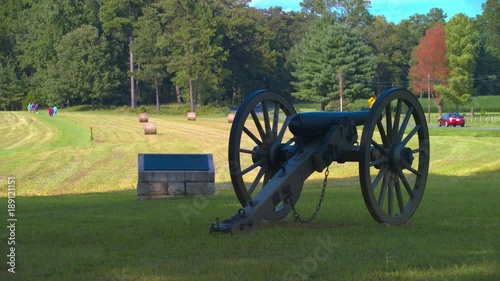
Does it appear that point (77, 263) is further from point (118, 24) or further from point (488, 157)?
point (118, 24)

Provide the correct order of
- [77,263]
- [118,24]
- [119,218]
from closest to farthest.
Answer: [77,263]
[119,218]
[118,24]

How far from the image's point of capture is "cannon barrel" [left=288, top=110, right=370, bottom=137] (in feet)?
32.2

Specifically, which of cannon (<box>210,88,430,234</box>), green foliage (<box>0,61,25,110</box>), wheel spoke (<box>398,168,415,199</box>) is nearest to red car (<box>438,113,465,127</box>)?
cannon (<box>210,88,430,234</box>)

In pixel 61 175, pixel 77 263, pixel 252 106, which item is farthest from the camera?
pixel 61 175

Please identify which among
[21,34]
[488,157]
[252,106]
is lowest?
[488,157]

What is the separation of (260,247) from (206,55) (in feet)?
303

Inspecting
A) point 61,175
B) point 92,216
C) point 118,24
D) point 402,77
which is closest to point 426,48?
point 402,77

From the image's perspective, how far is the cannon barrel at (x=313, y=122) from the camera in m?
9.80

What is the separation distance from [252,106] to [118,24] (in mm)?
104720

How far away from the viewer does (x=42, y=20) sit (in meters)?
116

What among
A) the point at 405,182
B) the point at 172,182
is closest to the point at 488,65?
the point at 172,182

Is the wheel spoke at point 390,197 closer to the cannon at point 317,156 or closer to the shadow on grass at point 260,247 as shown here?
the cannon at point 317,156

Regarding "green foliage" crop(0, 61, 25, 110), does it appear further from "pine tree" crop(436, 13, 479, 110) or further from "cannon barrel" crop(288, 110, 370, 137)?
"cannon barrel" crop(288, 110, 370, 137)

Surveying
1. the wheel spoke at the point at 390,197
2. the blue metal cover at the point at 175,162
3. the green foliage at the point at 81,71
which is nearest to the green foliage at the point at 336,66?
the green foliage at the point at 81,71
